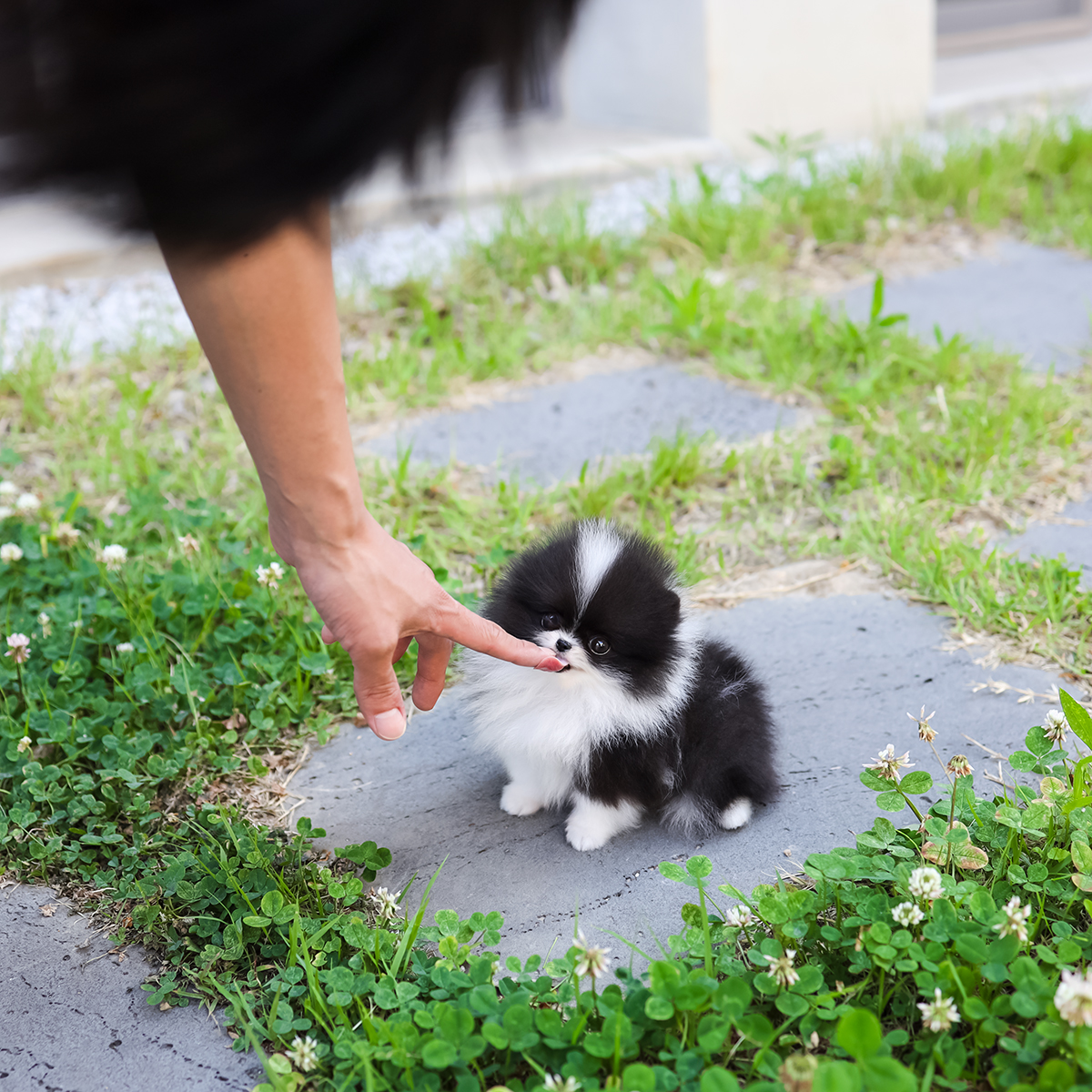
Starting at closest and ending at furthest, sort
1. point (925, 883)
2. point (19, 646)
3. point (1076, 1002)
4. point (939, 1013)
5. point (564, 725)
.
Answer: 1. point (1076, 1002)
2. point (939, 1013)
3. point (925, 883)
4. point (564, 725)
5. point (19, 646)

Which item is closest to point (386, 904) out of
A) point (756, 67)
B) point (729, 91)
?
point (729, 91)

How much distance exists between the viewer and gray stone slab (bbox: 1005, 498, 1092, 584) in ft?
8.69

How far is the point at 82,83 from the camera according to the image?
0.85m

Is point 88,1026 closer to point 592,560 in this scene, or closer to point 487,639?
point 487,639

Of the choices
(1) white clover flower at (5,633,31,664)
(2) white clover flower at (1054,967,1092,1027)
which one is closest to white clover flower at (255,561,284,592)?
(1) white clover flower at (5,633,31,664)

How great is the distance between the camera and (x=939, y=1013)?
50.6 inches

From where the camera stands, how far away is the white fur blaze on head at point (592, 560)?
183cm

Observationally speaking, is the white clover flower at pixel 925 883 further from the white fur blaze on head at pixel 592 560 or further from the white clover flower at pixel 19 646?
the white clover flower at pixel 19 646

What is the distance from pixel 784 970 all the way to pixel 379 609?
74cm

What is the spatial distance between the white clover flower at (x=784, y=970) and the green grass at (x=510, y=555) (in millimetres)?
28

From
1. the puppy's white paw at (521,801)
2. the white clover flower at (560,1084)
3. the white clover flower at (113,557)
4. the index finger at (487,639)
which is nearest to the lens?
the white clover flower at (560,1084)

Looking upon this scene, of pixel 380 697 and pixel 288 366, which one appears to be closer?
pixel 288 366

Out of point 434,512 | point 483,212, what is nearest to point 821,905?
point 434,512

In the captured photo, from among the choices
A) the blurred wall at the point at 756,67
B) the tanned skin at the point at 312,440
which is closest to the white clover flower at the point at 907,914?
the tanned skin at the point at 312,440
